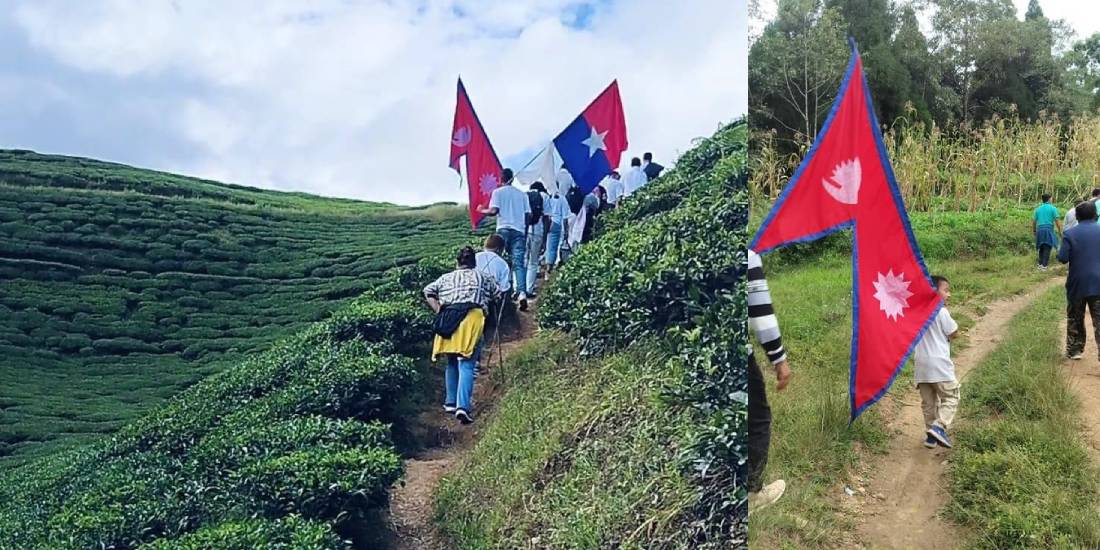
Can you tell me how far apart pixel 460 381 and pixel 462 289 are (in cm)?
34

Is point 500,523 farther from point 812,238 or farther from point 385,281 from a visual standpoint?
point 812,238

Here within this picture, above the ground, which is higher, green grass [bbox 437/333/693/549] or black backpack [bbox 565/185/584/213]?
black backpack [bbox 565/185/584/213]

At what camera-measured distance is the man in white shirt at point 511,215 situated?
3.16 metres

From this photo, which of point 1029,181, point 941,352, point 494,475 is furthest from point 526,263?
point 1029,181

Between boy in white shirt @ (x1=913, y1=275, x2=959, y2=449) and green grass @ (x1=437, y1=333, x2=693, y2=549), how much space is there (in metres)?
1.20

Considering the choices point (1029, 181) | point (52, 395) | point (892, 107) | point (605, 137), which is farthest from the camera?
point (1029, 181)

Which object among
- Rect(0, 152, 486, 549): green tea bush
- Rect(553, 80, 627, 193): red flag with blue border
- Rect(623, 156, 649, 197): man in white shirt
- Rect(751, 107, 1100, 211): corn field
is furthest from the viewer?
Rect(751, 107, 1100, 211): corn field

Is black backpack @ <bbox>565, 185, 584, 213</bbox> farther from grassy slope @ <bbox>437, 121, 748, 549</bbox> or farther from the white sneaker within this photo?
the white sneaker

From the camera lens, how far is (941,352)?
3.12m

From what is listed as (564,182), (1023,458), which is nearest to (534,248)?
(564,182)

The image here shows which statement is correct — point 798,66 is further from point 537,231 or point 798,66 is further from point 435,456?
point 435,456

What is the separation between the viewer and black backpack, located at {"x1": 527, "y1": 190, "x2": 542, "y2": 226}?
315 centimetres

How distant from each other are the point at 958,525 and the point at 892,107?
1.66 meters

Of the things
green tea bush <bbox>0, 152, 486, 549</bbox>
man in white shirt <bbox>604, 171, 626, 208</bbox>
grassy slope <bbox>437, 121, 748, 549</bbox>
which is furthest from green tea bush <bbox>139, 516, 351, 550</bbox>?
man in white shirt <bbox>604, 171, 626, 208</bbox>
